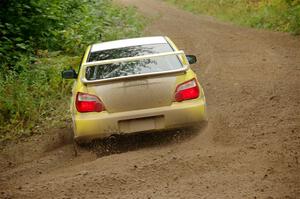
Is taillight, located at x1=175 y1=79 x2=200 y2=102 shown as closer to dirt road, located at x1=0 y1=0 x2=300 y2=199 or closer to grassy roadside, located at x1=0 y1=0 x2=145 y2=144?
dirt road, located at x1=0 y1=0 x2=300 y2=199

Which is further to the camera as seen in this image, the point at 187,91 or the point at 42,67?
the point at 42,67

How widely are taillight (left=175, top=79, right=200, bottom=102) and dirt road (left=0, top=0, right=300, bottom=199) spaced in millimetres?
655

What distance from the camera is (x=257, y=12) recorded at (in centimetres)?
2211

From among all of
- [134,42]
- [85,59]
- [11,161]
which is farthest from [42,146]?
[134,42]

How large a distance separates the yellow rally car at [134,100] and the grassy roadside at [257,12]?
11.5 metres

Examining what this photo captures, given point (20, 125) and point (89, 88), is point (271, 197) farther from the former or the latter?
point (20, 125)

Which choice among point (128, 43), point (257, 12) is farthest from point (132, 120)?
point (257, 12)

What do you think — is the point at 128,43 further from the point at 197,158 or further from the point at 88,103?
the point at 197,158

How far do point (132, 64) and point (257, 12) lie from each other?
16070 mm

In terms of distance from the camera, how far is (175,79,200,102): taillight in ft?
22.4

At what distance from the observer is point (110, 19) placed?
1980 cm

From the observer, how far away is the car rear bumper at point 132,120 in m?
6.71

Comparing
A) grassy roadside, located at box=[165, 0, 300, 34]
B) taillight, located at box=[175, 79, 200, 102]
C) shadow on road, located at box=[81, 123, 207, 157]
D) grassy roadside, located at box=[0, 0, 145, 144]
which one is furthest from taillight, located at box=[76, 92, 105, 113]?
grassy roadside, located at box=[165, 0, 300, 34]

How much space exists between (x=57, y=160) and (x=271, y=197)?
10.9 feet
